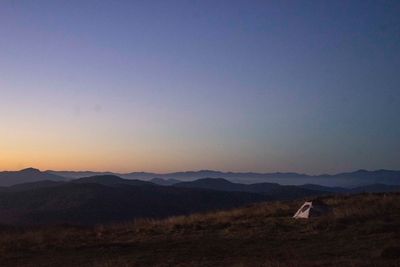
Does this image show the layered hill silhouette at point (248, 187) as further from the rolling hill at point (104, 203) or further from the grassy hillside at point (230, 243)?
the grassy hillside at point (230, 243)

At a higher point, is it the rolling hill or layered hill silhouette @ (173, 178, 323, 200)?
layered hill silhouette @ (173, 178, 323, 200)

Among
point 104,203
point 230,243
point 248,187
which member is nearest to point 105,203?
point 104,203

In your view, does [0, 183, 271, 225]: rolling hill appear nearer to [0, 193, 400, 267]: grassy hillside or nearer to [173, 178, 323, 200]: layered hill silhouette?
[173, 178, 323, 200]: layered hill silhouette

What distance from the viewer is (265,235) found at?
2586 cm

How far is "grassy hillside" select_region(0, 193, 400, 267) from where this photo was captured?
19.6 meters

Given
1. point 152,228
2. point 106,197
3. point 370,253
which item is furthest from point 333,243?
point 106,197

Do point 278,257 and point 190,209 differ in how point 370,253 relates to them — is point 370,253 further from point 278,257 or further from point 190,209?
point 190,209

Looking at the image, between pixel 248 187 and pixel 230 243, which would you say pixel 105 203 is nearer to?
pixel 230 243

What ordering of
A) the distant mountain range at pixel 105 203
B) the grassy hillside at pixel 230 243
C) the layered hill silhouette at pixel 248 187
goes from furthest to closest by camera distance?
the layered hill silhouette at pixel 248 187 → the distant mountain range at pixel 105 203 → the grassy hillside at pixel 230 243

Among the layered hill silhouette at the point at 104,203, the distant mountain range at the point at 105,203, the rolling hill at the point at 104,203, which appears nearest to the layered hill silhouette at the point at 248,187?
the distant mountain range at the point at 105,203

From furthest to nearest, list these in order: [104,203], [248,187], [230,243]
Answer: [248,187] → [104,203] → [230,243]

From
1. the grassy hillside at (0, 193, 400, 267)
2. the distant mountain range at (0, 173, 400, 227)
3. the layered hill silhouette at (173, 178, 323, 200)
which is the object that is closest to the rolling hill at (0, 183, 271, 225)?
the distant mountain range at (0, 173, 400, 227)

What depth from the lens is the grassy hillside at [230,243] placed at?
19641mm

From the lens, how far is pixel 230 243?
24.3m
